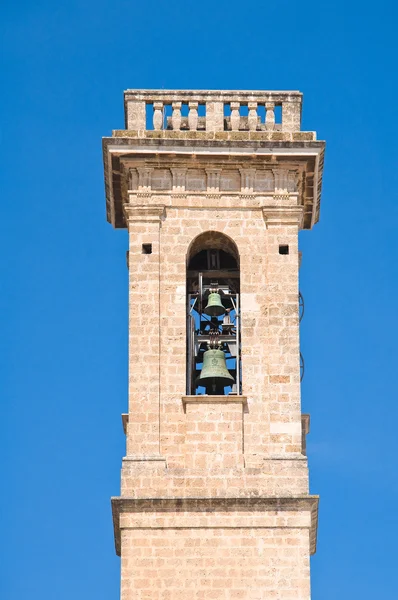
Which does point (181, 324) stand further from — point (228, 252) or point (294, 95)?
point (294, 95)

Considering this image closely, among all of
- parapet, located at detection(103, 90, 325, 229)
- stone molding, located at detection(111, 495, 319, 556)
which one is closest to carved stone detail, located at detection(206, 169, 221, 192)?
parapet, located at detection(103, 90, 325, 229)

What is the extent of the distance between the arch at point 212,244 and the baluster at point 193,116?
2276 millimetres

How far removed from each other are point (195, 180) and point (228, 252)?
1494mm

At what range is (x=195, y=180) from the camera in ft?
152

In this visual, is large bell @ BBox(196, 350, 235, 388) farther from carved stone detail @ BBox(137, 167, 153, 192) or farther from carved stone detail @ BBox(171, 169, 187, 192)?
carved stone detail @ BBox(137, 167, 153, 192)

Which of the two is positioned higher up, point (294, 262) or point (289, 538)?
point (294, 262)

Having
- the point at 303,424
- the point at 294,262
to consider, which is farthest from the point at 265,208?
the point at 303,424

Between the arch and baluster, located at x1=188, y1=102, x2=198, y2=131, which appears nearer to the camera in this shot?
the arch

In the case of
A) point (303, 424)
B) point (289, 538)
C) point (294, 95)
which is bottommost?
point (289, 538)

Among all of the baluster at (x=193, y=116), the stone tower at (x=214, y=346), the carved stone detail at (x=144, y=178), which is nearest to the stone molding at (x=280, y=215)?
the stone tower at (x=214, y=346)

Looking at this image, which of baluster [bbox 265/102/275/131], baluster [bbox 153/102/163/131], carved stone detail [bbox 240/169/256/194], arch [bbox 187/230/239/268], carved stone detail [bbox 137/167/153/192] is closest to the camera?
arch [bbox 187/230/239/268]

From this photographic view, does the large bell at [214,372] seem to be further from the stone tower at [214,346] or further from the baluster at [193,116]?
the baluster at [193,116]

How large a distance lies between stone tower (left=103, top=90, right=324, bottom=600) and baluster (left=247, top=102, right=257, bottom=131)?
38mm

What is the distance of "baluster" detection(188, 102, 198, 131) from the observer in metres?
47.1
